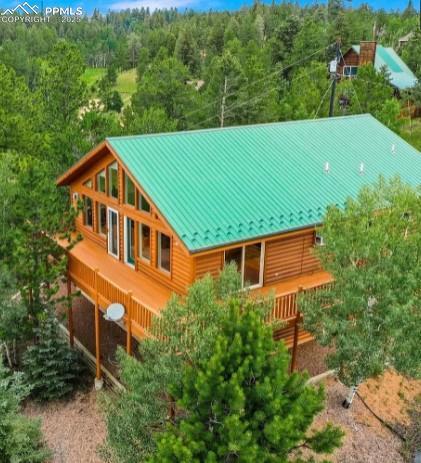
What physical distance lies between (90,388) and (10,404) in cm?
447

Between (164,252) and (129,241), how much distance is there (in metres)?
1.89

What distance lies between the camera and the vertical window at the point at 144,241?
1622 cm

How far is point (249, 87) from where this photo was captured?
1459 inches

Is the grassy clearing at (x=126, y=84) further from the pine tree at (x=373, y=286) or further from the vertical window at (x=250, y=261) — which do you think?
the pine tree at (x=373, y=286)

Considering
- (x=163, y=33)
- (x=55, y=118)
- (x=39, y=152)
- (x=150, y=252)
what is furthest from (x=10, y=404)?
(x=163, y=33)

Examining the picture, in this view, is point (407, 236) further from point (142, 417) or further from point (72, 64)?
point (72, 64)

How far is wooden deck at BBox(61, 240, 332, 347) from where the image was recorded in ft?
45.5

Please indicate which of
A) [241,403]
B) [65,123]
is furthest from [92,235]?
[65,123]

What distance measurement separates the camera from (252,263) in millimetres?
15266

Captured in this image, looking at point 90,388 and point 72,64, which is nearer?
point 90,388

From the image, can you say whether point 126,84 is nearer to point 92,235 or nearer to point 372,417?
point 92,235

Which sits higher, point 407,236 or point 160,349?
point 407,236

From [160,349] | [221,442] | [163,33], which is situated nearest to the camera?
[221,442]

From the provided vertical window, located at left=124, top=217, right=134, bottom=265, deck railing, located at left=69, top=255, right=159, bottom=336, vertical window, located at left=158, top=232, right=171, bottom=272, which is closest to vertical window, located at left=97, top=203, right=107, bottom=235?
vertical window, located at left=124, top=217, right=134, bottom=265
